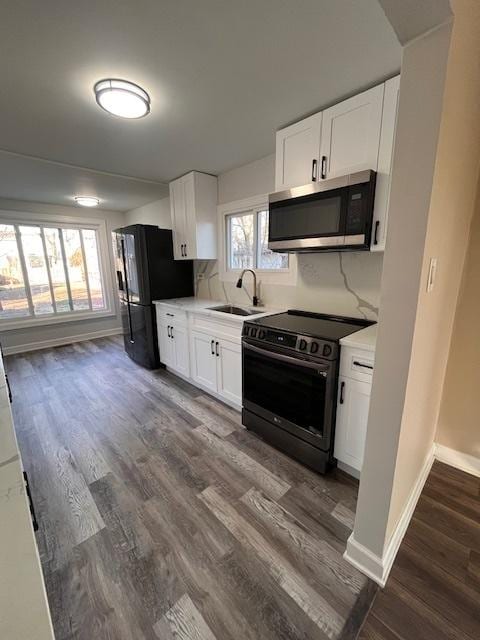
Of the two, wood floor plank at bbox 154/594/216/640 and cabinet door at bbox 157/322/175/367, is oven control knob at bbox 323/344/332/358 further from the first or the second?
cabinet door at bbox 157/322/175/367

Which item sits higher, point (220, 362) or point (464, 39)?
point (464, 39)

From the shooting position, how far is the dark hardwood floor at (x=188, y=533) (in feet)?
3.62

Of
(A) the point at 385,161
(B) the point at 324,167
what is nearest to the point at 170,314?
(B) the point at 324,167

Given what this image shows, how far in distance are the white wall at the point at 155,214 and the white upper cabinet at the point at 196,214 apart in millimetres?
934

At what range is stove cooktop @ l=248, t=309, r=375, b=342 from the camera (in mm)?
1775

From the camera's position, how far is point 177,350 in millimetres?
3205

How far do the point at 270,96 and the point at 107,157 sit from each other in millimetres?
1782

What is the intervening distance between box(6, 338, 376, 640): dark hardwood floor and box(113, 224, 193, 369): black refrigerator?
1274 millimetres

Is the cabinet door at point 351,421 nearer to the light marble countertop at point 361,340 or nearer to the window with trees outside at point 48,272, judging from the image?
the light marble countertop at point 361,340

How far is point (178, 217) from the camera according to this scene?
3.39m

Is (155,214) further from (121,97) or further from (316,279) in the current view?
(316,279)

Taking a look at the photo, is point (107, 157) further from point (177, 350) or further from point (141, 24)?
point (177, 350)

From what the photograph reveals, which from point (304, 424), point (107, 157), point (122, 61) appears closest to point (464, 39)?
point (122, 61)

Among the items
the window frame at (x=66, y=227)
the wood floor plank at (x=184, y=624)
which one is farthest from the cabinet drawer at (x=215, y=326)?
the window frame at (x=66, y=227)
